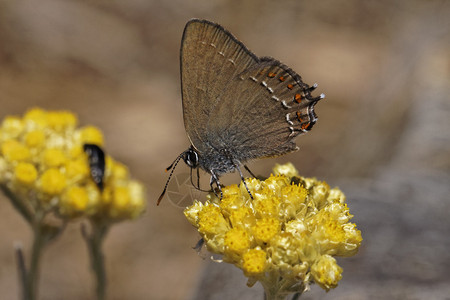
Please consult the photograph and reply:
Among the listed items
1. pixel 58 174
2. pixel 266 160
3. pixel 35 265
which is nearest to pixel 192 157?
pixel 58 174

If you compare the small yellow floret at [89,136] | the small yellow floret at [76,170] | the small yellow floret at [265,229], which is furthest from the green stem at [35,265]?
the small yellow floret at [265,229]

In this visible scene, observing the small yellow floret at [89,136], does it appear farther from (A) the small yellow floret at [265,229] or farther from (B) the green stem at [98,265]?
(A) the small yellow floret at [265,229]

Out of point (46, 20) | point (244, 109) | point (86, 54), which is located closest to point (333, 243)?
point (244, 109)

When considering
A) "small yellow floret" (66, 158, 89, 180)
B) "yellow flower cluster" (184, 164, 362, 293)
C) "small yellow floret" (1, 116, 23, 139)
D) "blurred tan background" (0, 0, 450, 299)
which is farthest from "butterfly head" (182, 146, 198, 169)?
"small yellow floret" (1, 116, 23, 139)

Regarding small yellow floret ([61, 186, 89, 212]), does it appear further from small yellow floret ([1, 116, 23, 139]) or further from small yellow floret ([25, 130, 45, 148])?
small yellow floret ([1, 116, 23, 139])

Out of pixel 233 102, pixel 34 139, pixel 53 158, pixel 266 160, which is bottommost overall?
pixel 53 158

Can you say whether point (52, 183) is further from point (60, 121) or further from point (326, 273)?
point (326, 273)
